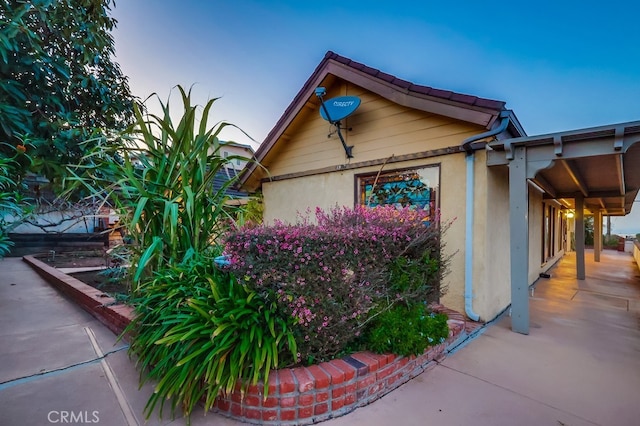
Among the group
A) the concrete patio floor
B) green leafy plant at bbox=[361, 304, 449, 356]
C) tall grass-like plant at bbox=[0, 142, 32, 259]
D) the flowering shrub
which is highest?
tall grass-like plant at bbox=[0, 142, 32, 259]

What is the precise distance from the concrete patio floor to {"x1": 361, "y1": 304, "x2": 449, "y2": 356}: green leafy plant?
12.4 inches

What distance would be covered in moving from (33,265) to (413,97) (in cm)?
1053

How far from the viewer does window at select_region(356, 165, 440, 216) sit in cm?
497

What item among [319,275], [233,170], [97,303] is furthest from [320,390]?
[97,303]

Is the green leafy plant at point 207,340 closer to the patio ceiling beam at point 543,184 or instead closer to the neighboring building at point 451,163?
the neighboring building at point 451,163

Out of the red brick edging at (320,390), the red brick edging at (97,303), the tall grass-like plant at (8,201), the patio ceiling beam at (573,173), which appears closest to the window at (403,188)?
the patio ceiling beam at (573,173)

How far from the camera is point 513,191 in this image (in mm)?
4254

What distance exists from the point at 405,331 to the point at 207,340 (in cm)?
182

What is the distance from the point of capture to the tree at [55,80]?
3832 millimetres

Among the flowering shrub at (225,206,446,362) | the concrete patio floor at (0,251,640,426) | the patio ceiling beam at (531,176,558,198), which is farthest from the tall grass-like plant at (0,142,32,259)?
the patio ceiling beam at (531,176,558,198)

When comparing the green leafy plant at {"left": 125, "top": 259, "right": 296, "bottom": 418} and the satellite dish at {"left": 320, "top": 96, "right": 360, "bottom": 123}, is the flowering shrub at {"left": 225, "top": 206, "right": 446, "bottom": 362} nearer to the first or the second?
the green leafy plant at {"left": 125, "top": 259, "right": 296, "bottom": 418}

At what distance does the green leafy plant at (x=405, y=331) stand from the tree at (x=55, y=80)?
12.8 ft

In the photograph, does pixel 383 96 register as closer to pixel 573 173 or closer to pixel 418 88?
pixel 418 88

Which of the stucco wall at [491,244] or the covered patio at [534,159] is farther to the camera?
the stucco wall at [491,244]
